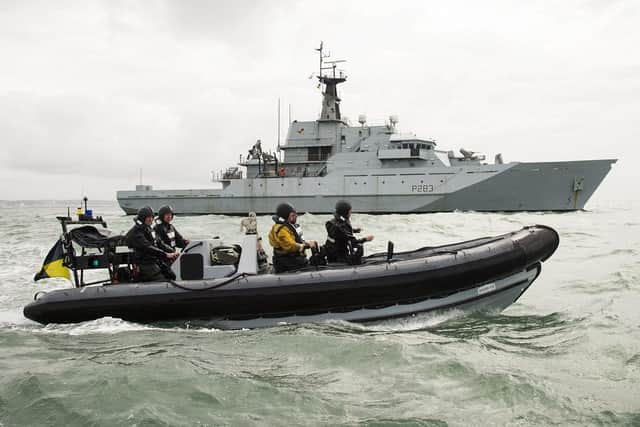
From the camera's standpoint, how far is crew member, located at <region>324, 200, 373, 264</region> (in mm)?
6582

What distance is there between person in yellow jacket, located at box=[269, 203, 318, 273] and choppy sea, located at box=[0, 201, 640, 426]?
2.99 feet

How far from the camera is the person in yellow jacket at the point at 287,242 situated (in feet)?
20.6

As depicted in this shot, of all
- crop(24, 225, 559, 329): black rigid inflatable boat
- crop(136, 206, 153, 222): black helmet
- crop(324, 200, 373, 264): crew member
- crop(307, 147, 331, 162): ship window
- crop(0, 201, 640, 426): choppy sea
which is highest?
crop(307, 147, 331, 162): ship window

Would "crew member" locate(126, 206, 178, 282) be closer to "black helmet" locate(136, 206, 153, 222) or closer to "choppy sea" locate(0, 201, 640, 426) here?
"black helmet" locate(136, 206, 153, 222)

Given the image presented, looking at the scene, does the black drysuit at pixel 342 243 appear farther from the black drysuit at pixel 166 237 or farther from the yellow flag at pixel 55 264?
the yellow flag at pixel 55 264

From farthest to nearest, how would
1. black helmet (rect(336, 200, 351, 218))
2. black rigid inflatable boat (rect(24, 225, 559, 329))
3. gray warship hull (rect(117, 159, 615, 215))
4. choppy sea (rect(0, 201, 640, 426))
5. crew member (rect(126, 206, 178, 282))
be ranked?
gray warship hull (rect(117, 159, 615, 215))
black helmet (rect(336, 200, 351, 218))
crew member (rect(126, 206, 178, 282))
black rigid inflatable boat (rect(24, 225, 559, 329))
choppy sea (rect(0, 201, 640, 426))

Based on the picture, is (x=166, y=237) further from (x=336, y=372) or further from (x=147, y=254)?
(x=336, y=372)

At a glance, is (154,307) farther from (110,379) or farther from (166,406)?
(166,406)

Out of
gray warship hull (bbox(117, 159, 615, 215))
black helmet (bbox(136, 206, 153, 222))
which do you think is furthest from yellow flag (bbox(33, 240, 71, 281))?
gray warship hull (bbox(117, 159, 615, 215))

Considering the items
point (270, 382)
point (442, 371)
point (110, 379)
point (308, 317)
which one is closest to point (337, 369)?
point (270, 382)

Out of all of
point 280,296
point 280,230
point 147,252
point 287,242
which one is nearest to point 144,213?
point 147,252

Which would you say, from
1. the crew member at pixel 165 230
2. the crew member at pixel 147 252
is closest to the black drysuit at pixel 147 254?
the crew member at pixel 147 252

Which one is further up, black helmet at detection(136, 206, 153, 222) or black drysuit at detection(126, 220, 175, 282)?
black helmet at detection(136, 206, 153, 222)

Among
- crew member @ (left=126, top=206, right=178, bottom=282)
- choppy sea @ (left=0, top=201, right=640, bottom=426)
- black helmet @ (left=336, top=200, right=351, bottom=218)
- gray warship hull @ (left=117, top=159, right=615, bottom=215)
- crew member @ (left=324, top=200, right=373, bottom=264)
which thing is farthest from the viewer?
gray warship hull @ (left=117, top=159, right=615, bottom=215)
